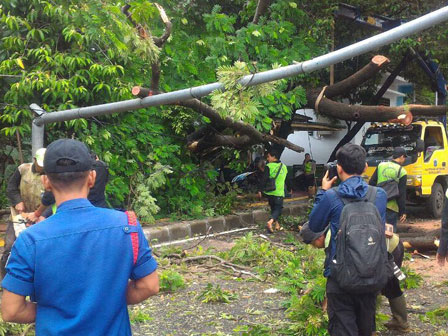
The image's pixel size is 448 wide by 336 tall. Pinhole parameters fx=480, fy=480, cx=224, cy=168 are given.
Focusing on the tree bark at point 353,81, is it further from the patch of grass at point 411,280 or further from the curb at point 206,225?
the curb at point 206,225

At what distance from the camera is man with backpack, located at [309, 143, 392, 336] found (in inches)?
128

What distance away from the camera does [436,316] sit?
5266mm

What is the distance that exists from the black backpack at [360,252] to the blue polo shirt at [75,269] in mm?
1751

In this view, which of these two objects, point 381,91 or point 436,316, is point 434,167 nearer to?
point 381,91

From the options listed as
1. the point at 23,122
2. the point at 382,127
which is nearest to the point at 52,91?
the point at 23,122

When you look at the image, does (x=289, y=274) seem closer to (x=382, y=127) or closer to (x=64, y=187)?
(x=64, y=187)

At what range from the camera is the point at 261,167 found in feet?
37.1

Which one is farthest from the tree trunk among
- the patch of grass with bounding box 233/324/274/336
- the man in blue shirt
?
the man in blue shirt

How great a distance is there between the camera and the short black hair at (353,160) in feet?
11.4

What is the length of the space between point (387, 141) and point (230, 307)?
27.3 feet

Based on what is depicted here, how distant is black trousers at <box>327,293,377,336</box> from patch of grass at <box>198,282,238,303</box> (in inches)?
99.7

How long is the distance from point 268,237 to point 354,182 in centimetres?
662

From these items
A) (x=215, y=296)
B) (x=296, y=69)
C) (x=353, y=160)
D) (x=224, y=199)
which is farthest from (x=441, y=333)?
(x=224, y=199)

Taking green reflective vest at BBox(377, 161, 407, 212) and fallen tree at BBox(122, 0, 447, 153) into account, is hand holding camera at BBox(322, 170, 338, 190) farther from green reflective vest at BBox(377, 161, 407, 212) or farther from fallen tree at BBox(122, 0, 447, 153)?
green reflective vest at BBox(377, 161, 407, 212)
